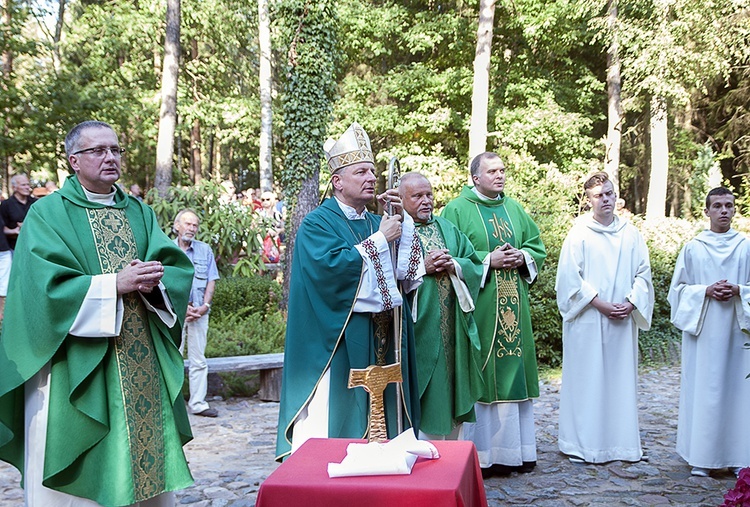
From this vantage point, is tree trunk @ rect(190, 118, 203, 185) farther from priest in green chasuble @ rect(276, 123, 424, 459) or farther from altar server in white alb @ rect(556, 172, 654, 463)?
priest in green chasuble @ rect(276, 123, 424, 459)

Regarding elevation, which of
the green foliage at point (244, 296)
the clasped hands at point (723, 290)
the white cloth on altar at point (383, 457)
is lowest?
the green foliage at point (244, 296)

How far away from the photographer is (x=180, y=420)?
14.8 feet

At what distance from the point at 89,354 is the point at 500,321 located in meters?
3.59

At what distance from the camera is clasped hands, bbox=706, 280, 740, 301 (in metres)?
6.41

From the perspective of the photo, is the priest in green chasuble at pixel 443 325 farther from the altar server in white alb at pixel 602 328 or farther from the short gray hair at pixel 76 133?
the short gray hair at pixel 76 133

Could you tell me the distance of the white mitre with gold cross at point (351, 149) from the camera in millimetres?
4691

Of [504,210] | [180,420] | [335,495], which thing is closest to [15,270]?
[180,420]

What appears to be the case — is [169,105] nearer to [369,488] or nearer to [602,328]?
[602,328]

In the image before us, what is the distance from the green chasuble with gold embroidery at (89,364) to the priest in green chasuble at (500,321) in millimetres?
2908

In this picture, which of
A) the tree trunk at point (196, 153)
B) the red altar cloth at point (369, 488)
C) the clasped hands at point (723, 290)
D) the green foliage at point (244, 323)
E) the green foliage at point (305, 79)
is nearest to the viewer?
the red altar cloth at point (369, 488)

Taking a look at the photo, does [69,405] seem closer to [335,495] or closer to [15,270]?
[15,270]

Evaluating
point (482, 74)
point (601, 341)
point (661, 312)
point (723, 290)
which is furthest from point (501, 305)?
point (482, 74)

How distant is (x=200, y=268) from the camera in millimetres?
8672

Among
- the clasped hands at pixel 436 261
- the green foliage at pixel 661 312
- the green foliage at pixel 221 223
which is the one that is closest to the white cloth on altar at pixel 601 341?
the clasped hands at pixel 436 261
